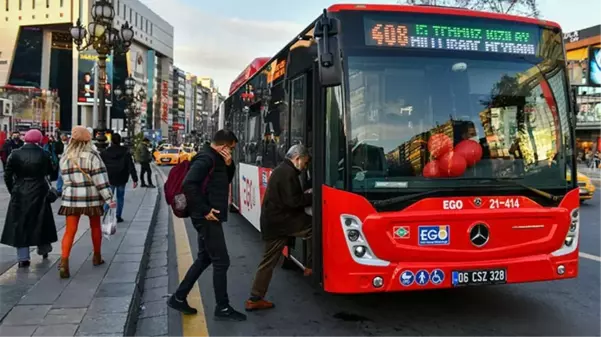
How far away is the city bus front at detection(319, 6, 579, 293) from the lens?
14.5ft

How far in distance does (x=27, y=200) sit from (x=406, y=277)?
14.4ft

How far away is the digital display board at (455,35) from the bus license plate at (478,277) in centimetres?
197

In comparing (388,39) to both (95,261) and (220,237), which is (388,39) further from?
(95,261)

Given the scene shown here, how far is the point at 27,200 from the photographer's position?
6.07 metres

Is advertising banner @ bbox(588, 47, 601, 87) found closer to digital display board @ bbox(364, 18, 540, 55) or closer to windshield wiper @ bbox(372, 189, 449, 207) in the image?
digital display board @ bbox(364, 18, 540, 55)

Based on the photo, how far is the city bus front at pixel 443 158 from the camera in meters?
4.43

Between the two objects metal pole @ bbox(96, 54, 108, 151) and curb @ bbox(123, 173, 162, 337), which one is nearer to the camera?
curb @ bbox(123, 173, 162, 337)

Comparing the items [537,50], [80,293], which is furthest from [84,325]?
[537,50]

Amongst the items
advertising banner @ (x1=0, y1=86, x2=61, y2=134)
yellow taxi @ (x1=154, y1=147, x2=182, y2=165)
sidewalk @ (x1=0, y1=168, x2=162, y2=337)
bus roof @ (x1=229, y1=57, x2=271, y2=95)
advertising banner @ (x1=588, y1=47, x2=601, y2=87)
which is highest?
advertising banner @ (x1=0, y1=86, x2=61, y2=134)

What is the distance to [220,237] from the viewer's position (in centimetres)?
474

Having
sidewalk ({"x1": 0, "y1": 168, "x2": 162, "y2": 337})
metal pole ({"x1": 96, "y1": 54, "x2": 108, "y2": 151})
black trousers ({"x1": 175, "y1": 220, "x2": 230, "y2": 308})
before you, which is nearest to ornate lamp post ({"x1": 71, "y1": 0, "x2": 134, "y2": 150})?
metal pole ({"x1": 96, "y1": 54, "x2": 108, "y2": 151})

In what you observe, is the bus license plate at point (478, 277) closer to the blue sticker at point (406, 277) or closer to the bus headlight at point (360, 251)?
the blue sticker at point (406, 277)

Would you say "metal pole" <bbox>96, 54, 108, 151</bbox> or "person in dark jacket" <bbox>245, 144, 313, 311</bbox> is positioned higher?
"metal pole" <bbox>96, 54, 108, 151</bbox>

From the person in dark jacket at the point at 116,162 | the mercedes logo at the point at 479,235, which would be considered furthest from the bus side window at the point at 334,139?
the person in dark jacket at the point at 116,162
